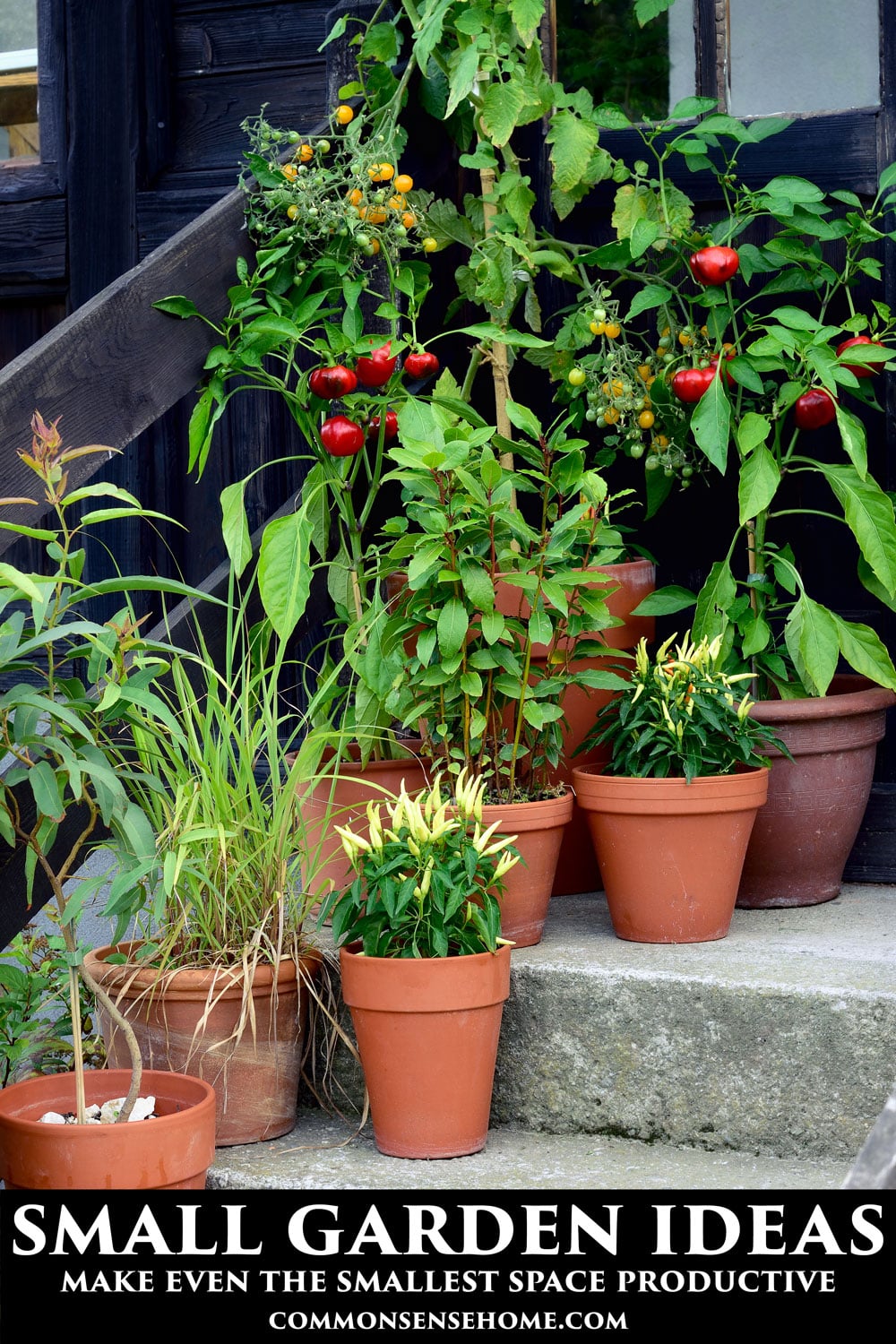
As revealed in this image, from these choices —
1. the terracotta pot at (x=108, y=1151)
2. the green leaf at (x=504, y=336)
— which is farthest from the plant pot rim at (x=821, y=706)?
the terracotta pot at (x=108, y=1151)

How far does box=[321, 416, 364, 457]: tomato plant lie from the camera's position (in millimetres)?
2314

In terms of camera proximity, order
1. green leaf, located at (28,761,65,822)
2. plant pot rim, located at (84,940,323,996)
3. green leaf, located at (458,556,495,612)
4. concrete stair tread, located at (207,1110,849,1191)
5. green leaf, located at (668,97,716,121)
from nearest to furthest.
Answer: green leaf, located at (28,761,65,822) → concrete stair tread, located at (207,1110,849,1191) → plant pot rim, located at (84,940,323,996) → green leaf, located at (458,556,495,612) → green leaf, located at (668,97,716,121)

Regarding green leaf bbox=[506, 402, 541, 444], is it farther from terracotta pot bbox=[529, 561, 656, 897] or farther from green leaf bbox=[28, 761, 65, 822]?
green leaf bbox=[28, 761, 65, 822]

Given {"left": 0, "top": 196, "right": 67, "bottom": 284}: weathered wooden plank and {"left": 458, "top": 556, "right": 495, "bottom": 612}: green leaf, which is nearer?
{"left": 458, "top": 556, "right": 495, "bottom": 612}: green leaf

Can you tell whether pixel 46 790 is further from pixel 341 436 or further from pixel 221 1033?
pixel 341 436

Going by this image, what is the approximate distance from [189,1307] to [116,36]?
2.57 metres

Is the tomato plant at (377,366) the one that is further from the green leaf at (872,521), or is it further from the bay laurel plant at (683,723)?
the green leaf at (872,521)

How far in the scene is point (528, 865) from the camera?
84.9 inches

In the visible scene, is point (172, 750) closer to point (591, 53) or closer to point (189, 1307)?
point (189, 1307)

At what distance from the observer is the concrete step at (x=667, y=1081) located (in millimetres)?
1888

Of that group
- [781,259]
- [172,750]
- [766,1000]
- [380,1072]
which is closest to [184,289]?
[172,750]

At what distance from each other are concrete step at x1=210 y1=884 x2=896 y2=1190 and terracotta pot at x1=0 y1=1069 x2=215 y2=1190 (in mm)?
156

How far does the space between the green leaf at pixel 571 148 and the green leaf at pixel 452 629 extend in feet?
2.75

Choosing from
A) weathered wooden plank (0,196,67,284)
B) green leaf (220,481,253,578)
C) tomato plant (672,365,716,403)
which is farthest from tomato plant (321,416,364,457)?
weathered wooden plank (0,196,67,284)
